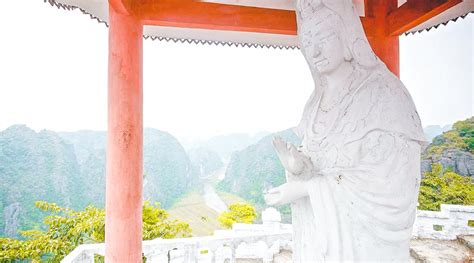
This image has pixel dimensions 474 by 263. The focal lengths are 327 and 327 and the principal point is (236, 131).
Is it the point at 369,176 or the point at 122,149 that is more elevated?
the point at 122,149

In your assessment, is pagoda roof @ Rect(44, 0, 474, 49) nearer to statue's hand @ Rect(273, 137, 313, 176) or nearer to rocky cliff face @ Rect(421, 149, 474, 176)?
statue's hand @ Rect(273, 137, 313, 176)

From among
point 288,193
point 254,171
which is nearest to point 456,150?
point 254,171

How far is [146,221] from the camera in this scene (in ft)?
24.2

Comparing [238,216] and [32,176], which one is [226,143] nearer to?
[238,216]

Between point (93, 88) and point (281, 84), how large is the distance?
327 inches

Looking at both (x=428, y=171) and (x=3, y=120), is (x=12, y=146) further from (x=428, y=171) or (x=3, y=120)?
(x=428, y=171)

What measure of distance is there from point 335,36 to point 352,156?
0.52 meters

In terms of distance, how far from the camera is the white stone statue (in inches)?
50.4

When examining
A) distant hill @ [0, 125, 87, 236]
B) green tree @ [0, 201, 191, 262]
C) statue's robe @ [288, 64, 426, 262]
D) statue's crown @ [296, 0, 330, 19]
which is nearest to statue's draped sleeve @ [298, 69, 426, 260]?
statue's robe @ [288, 64, 426, 262]

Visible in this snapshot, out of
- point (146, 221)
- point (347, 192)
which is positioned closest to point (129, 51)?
point (347, 192)

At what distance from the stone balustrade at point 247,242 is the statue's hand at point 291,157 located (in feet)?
8.76

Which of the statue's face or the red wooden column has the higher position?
the red wooden column

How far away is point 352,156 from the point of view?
1.36 metres

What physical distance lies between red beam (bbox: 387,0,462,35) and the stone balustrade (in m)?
2.93
